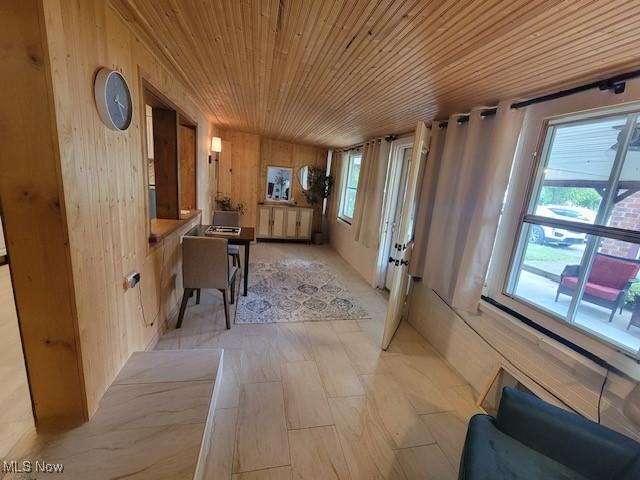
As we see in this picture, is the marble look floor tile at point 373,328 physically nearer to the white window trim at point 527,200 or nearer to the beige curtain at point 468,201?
the beige curtain at point 468,201

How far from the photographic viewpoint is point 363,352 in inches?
93.5

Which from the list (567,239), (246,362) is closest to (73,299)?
(246,362)

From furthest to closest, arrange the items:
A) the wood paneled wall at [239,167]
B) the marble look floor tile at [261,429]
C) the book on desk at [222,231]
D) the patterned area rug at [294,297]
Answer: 1. the wood paneled wall at [239,167]
2. the book on desk at [222,231]
3. the patterned area rug at [294,297]
4. the marble look floor tile at [261,429]

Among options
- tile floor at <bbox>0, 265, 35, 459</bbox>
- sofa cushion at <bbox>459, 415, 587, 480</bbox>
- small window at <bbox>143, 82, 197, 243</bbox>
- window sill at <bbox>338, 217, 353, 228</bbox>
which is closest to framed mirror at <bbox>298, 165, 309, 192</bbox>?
window sill at <bbox>338, 217, 353, 228</bbox>

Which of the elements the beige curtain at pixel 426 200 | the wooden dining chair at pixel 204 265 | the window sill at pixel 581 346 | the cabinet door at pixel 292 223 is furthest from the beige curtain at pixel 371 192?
the wooden dining chair at pixel 204 265

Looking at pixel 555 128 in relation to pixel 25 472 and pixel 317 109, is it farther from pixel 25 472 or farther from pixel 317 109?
pixel 25 472

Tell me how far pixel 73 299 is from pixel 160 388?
0.74 metres

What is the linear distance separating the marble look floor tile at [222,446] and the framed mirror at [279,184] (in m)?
4.73

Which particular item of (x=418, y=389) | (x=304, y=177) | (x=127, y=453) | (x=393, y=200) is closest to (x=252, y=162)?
(x=304, y=177)

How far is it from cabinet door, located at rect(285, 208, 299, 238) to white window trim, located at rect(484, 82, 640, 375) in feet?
13.9

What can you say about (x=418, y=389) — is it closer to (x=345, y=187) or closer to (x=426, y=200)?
(x=426, y=200)

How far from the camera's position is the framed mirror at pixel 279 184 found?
5797 millimetres

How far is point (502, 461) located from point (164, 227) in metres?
2.73

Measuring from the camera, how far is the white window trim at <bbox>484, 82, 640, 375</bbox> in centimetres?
136
